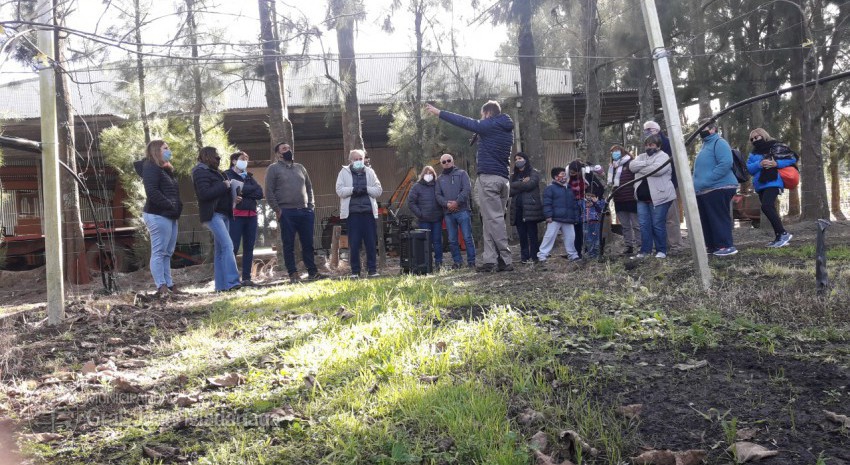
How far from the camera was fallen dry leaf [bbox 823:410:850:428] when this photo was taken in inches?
85.7

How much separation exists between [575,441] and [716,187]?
5.94m

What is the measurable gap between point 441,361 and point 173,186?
5.23 m

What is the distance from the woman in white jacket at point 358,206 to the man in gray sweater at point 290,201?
0.48 m

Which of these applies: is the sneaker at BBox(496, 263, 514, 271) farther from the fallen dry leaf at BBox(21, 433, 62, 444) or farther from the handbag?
the fallen dry leaf at BBox(21, 433, 62, 444)

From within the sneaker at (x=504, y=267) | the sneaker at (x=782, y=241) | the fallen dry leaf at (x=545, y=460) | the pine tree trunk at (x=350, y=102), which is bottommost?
the fallen dry leaf at (x=545, y=460)

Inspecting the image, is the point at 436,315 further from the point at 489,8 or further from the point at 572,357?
the point at 489,8

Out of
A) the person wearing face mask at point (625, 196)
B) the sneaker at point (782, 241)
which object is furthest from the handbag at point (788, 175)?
the person wearing face mask at point (625, 196)

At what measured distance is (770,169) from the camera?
26.1 ft

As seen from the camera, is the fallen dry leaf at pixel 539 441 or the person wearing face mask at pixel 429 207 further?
the person wearing face mask at pixel 429 207

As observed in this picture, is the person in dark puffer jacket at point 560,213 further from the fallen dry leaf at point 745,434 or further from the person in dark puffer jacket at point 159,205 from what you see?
the fallen dry leaf at point 745,434

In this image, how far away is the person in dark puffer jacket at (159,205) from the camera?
707 cm

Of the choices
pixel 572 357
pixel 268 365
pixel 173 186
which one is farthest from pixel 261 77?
pixel 572 357

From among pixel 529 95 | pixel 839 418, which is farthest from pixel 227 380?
pixel 529 95

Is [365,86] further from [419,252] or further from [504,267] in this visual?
[504,267]
